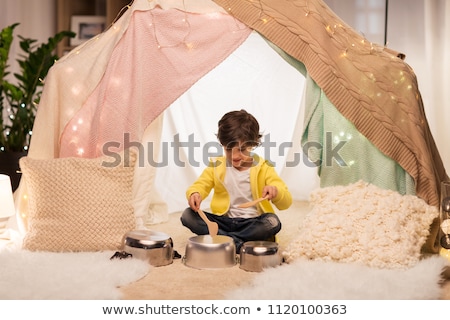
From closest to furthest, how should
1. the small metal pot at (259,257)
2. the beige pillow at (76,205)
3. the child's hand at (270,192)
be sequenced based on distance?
the small metal pot at (259,257), the beige pillow at (76,205), the child's hand at (270,192)

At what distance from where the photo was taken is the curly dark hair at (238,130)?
90.4 inches

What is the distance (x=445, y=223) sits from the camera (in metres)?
2.05

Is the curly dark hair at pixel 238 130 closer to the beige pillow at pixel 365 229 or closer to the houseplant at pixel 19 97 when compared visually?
the beige pillow at pixel 365 229

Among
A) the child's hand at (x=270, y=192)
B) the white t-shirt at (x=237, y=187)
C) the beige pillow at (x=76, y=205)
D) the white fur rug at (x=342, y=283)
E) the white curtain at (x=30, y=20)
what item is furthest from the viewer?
the white curtain at (x=30, y=20)

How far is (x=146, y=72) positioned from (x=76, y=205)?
62cm

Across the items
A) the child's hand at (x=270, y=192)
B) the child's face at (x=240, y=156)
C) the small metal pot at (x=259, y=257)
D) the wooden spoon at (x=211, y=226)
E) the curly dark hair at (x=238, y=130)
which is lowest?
the small metal pot at (x=259, y=257)

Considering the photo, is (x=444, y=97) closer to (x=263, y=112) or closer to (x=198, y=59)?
(x=263, y=112)

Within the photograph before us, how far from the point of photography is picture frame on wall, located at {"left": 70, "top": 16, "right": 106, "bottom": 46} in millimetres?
4418

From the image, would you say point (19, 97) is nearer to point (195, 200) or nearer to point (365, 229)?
point (195, 200)

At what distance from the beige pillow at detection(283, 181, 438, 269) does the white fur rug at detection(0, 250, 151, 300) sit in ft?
1.88

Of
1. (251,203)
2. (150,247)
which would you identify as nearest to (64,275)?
(150,247)

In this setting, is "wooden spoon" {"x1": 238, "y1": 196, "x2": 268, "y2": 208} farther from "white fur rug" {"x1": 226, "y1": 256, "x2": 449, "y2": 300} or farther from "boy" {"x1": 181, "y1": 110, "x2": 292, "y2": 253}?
"white fur rug" {"x1": 226, "y1": 256, "x2": 449, "y2": 300}

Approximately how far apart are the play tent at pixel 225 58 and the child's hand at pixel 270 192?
28 cm

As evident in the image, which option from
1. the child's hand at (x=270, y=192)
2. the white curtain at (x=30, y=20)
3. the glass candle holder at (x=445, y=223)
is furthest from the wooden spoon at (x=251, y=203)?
the white curtain at (x=30, y=20)
